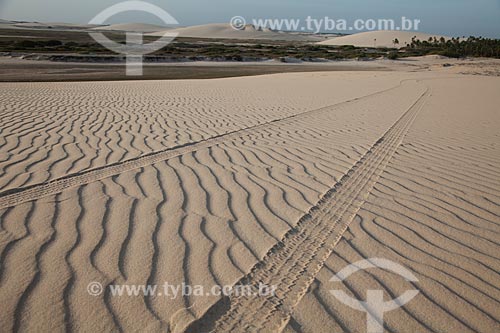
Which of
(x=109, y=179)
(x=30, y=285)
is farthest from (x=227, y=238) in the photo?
(x=109, y=179)

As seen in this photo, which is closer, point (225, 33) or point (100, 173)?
point (100, 173)

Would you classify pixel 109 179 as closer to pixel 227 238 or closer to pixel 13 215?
pixel 13 215

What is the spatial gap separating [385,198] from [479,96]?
11.7 metres

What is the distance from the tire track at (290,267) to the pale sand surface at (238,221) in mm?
11

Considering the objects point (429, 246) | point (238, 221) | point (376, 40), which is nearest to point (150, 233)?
point (238, 221)

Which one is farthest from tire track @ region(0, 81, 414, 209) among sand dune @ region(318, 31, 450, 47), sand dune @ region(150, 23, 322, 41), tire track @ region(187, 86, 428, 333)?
sand dune @ region(150, 23, 322, 41)

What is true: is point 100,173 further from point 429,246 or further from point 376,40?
point 376,40

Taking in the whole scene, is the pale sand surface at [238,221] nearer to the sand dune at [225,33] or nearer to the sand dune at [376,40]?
the sand dune at [376,40]

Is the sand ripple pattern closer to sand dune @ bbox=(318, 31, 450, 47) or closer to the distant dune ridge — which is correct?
the distant dune ridge

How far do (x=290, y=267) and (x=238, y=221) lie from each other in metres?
0.72

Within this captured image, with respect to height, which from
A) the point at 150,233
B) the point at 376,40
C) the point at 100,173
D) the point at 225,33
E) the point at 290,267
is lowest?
the point at 290,267

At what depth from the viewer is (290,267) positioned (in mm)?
2461

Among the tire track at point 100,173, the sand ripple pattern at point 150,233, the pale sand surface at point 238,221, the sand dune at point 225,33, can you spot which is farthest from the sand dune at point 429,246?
the sand dune at point 225,33

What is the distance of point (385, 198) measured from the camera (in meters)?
3.62
